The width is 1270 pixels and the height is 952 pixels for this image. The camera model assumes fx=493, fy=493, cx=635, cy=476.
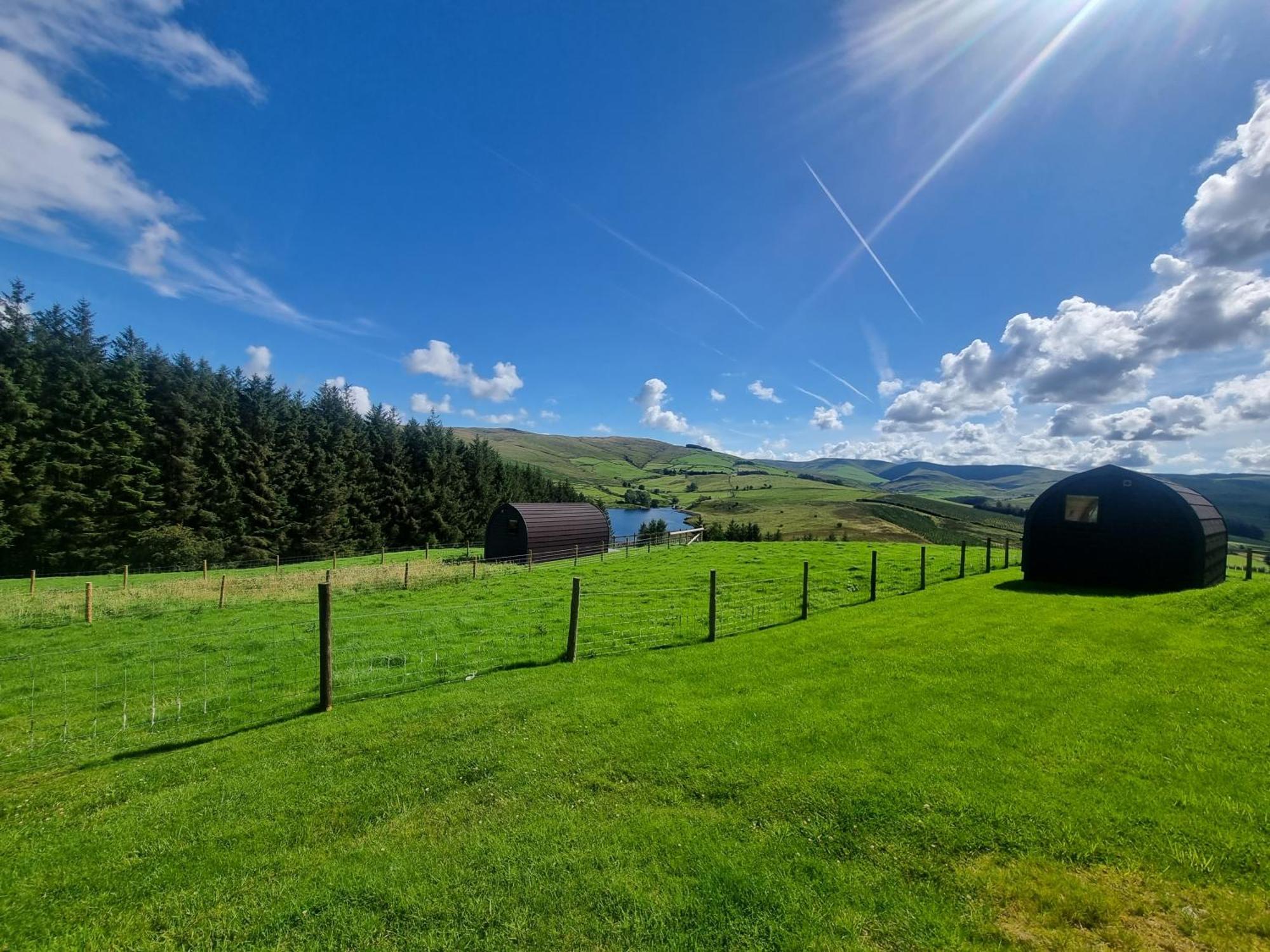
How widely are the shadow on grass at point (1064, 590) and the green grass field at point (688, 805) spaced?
5253 millimetres

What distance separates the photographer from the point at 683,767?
524cm

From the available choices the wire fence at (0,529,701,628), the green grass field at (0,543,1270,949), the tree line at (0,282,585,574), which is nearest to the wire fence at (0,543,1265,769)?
the green grass field at (0,543,1270,949)

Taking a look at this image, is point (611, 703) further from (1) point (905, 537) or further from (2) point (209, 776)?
(1) point (905, 537)

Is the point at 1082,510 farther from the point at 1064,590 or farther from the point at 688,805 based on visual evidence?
the point at 688,805

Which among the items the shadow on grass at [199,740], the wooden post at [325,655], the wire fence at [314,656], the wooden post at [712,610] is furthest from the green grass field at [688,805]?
the wooden post at [712,610]

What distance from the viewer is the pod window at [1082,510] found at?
17.2 m

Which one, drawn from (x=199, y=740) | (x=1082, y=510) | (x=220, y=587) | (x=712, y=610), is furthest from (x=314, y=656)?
(x=1082, y=510)

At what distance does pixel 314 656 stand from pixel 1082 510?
23.8 metres

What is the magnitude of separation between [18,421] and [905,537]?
87.1m

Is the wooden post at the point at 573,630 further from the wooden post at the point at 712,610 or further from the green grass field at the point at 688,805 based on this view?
the wooden post at the point at 712,610

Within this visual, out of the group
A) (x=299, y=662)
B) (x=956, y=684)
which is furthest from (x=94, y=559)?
(x=956, y=684)

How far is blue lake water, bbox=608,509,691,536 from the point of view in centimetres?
9348

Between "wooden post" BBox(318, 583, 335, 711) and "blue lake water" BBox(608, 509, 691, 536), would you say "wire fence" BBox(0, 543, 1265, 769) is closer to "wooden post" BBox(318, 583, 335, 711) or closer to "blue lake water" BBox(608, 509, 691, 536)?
"wooden post" BBox(318, 583, 335, 711)

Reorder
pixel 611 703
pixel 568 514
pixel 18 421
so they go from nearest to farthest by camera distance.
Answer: pixel 611 703, pixel 18 421, pixel 568 514
